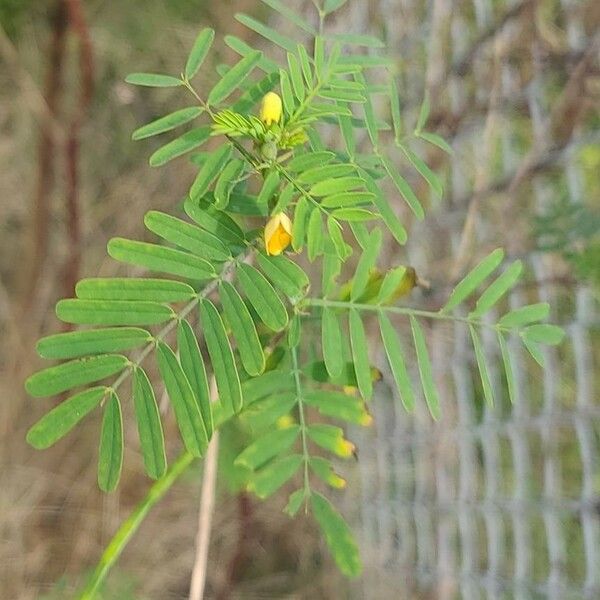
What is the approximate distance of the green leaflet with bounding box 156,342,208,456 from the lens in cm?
46

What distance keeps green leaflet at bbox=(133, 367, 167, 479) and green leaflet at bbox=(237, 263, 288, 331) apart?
8 centimetres

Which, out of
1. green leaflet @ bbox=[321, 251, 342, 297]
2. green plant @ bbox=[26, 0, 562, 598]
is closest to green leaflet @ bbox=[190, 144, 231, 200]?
green plant @ bbox=[26, 0, 562, 598]

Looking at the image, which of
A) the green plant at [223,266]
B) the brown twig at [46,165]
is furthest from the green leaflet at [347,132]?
the brown twig at [46,165]

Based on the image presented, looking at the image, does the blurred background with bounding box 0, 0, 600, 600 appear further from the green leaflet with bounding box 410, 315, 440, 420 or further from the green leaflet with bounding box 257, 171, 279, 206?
the green leaflet with bounding box 257, 171, 279, 206

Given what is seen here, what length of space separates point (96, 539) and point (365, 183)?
111 centimetres

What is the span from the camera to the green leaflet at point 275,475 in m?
0.61

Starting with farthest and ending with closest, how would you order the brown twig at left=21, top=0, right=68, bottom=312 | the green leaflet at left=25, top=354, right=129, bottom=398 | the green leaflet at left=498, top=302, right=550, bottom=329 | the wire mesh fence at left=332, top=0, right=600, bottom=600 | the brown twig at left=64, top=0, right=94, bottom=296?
the brown twig at left=21, top=0, right=68, bottom=312 → the brown twig at left=64, top=0, right=94, bottom=296 → the wire mesh fence at left=332, top=0, right=600, bottom=600 → the green leaflet at left=498, top=302, right=550, bottom=329 → the green leaflet at left=25, top=354, right=129, bottom=398

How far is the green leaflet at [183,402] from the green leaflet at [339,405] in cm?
15

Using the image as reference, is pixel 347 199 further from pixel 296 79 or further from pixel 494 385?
pixel 494 385

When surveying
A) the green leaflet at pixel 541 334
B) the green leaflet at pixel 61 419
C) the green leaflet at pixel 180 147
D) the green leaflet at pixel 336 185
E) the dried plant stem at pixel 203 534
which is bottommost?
the dried plant stem at pixel 203 534

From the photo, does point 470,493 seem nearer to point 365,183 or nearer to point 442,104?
point 442,104

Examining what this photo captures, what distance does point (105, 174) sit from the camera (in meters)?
1.53

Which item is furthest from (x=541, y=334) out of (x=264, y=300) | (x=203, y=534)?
(x=203, y=534)

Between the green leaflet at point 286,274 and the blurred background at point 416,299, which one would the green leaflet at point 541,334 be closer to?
the green leaflet at point 286,274
